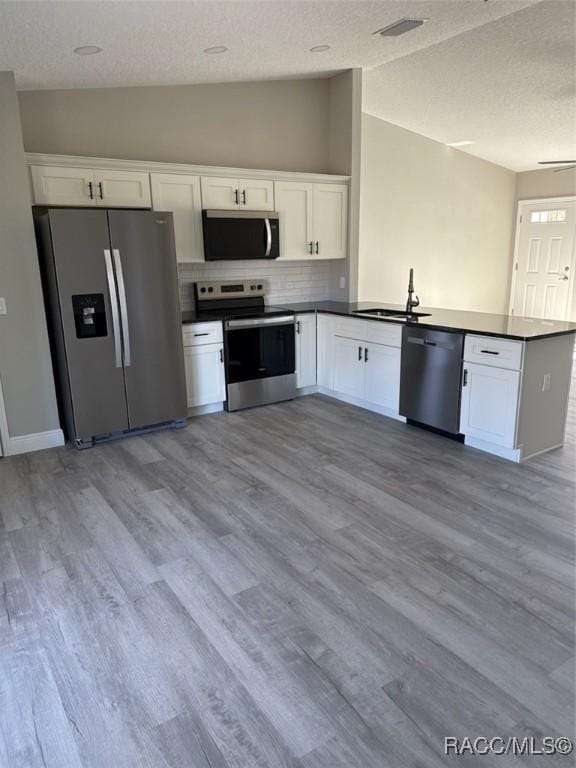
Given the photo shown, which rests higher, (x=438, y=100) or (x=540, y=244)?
(x=438, y=100)

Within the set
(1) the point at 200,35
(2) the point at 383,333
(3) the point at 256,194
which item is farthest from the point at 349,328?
(1) the point at 200,35

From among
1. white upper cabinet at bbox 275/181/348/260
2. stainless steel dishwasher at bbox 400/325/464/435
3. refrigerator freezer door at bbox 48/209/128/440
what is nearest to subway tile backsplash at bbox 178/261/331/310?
white upper cabinet at bbox 275/181/348/260

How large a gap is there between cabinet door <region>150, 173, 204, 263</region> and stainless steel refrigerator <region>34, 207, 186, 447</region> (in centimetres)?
51

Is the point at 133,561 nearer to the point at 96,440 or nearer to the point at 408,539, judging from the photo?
the point at 408,539

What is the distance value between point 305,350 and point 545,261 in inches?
191

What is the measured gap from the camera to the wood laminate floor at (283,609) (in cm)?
159

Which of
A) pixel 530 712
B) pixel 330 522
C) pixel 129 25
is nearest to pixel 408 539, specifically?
pixel 330 522

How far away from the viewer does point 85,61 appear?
136 inches

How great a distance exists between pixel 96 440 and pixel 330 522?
2151mm

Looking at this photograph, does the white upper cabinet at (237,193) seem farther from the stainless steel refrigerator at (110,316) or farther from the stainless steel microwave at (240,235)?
the stainless steel refrigerator at (110,316)

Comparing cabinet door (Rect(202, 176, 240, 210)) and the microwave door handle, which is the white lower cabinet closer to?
the microwave door handle

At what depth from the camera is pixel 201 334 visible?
4.44m

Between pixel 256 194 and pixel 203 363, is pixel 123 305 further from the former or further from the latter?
pixel 256 194

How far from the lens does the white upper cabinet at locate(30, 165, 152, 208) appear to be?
382 centimetres
